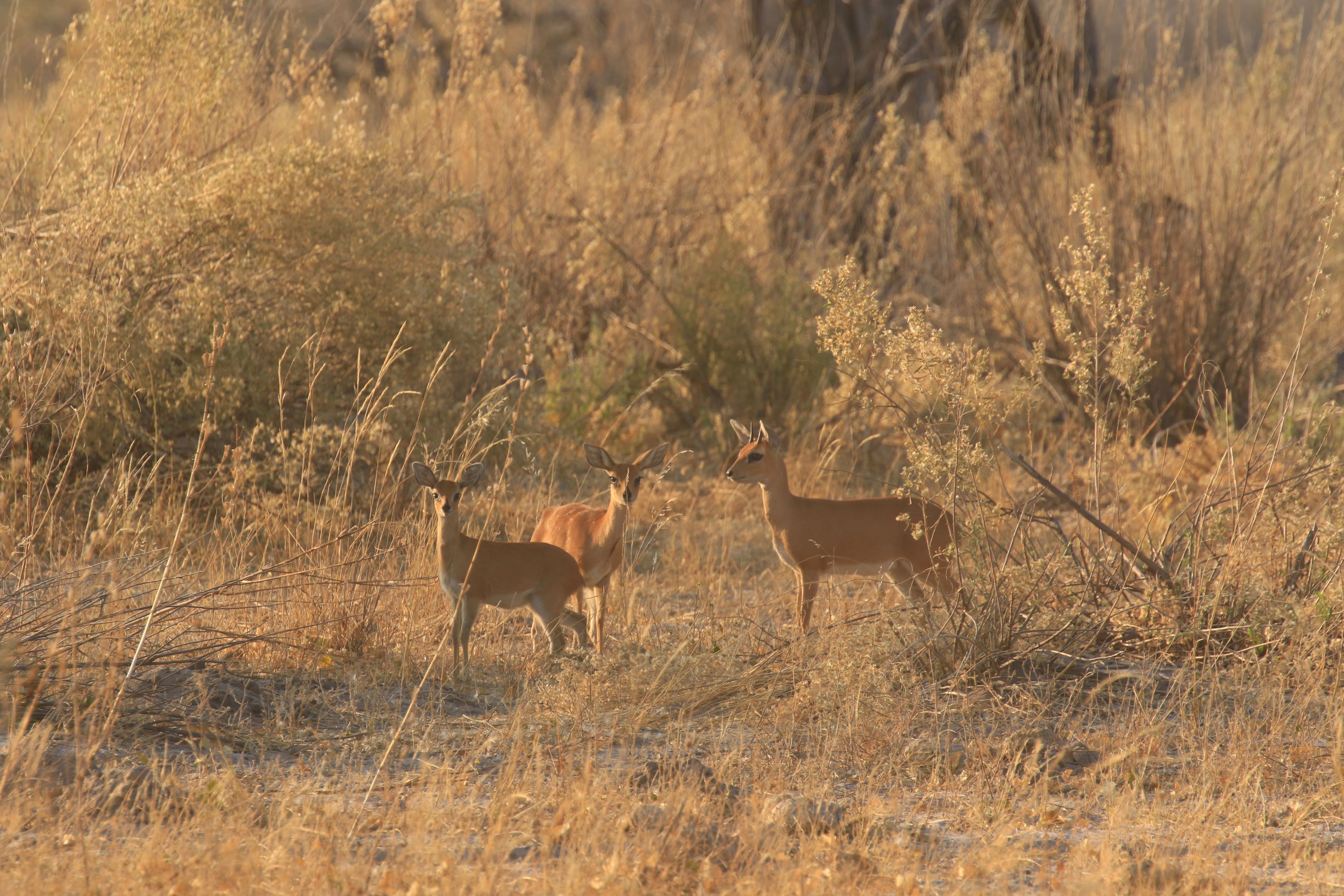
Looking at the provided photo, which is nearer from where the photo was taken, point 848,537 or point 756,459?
point 848,537

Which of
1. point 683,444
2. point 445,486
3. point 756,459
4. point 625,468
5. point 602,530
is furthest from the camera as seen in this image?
point 683,444

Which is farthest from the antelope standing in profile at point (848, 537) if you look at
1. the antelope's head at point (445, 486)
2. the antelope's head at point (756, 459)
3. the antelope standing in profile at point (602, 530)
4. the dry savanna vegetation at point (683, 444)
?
the antelope's head at point (445, 486)

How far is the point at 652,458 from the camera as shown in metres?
6.18

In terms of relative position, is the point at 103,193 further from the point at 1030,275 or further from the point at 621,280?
the point at 1030,275

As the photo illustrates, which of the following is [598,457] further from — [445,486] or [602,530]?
[445,486]

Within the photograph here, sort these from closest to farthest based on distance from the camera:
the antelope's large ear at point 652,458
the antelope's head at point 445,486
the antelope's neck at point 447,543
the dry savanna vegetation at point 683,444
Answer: the dry savanna vegetation at point 683,444, the antelope's head at point 445,486, the antelope's neck at point 447,543, the antelope's large ear at point 652,458

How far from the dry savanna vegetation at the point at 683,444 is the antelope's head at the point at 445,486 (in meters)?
0.40

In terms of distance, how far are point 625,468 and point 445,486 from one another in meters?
0.89

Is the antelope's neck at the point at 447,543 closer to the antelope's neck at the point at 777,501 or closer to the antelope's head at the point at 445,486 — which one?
the antelope's head at the point at 445,486

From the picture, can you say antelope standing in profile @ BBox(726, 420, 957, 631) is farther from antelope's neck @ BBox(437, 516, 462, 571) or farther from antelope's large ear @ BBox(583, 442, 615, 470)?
antelope's neck @ BBox(437, 516, 462, 571)

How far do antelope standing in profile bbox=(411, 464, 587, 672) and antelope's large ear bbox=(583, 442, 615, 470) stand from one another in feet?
1.89

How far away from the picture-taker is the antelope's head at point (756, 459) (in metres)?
6.35

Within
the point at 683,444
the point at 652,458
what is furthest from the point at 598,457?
the point at 683,444

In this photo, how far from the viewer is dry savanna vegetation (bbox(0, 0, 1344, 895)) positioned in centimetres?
381
